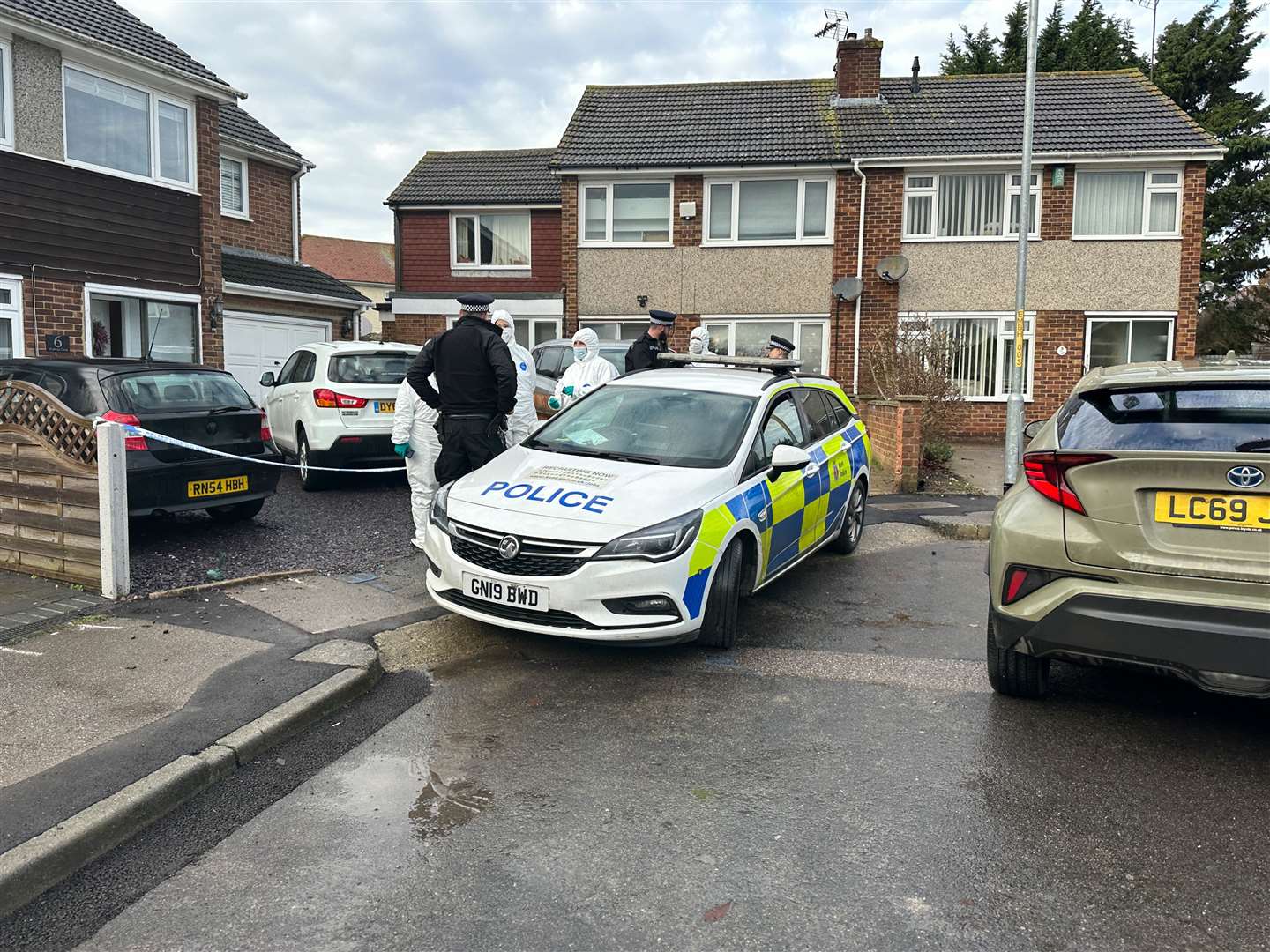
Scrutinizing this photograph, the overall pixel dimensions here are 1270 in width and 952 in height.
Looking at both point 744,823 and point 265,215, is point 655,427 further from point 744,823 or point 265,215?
point 265,215

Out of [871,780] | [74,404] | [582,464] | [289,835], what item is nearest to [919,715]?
[871,780]

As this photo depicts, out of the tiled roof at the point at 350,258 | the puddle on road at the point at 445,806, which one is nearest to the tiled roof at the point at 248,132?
the puddle on road at the point at 445,806

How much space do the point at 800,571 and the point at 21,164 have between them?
11.1m

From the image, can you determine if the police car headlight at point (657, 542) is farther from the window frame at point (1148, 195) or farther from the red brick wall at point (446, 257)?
the red brick wall at point (446, 257)

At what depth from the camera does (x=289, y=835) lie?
3354 mm

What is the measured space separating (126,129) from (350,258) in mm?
48980

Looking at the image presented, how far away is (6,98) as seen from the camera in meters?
12.1

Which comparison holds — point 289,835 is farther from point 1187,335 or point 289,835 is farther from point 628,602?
point 1187,335

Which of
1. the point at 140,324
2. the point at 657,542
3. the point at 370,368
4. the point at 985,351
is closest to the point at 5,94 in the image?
the point at 140,324

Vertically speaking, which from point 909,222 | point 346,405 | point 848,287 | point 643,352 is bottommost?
point 346,405

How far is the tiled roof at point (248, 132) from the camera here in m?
18.7

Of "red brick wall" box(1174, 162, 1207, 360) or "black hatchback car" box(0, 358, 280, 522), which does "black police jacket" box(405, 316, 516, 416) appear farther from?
"red brick wall" box(1174, 162, 1207, 360)

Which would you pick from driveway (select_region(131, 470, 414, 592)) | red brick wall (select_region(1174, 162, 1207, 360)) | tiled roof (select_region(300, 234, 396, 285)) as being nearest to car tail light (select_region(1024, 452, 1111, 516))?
driveway (select_region(131, 470, 414, 592))

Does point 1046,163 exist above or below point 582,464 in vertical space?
above
